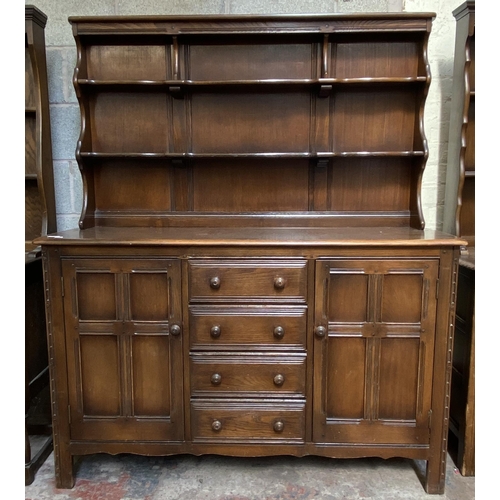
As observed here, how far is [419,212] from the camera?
1.79 meters

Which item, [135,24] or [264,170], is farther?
[264,170]

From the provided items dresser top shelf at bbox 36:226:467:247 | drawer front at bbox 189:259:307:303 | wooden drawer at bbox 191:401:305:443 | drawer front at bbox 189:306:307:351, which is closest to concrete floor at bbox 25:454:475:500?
wooden drawer at bbox 191:401:305:443

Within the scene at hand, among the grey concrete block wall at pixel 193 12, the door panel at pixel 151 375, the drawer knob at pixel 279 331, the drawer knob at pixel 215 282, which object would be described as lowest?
the door panel at pixel 151 375

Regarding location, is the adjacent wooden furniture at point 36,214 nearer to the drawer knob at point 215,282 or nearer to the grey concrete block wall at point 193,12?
the grey concrete block wall at point 193,12

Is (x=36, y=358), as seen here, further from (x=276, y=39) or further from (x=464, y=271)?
(x=464, y=271)

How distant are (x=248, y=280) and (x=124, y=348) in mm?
553

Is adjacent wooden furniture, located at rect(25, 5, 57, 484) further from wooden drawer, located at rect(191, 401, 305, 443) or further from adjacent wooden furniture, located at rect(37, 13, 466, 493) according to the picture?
wooden drawer, located at rect(191, 401, 305, 443)

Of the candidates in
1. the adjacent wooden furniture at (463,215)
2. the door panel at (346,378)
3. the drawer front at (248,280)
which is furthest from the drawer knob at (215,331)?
the adjacent wooden furniture at (463,215)

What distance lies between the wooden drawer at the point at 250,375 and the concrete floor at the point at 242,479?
15.5 inches

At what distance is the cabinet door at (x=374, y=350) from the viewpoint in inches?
59.6

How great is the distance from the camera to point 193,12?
1.97 m

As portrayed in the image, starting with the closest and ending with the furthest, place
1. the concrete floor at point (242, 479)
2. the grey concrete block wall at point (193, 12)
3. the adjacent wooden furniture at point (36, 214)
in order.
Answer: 1. the concrete floor at point (242, 479)
2. the adjacent wooden furniture at point (36, 214)
3. the grey concrete block wall at point (193, 12)

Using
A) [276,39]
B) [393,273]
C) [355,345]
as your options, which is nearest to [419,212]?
[393,273]

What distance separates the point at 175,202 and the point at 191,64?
64 centimetres
